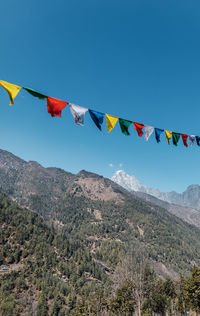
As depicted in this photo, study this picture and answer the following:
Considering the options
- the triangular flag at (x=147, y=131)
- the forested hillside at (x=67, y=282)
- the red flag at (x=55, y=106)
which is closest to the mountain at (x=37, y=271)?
the forested hillside at (x=67, y=282)

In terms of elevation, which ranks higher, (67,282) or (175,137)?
(175,137)

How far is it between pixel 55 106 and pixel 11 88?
6.31 ft

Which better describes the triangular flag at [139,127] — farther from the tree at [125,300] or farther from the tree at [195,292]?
the tree at [125,300]

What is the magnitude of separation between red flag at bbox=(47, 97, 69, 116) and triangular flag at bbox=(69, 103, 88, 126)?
1.41 ft

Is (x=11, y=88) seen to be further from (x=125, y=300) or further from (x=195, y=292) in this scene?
(x=125, y=300)

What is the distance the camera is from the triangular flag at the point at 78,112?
8.91 m

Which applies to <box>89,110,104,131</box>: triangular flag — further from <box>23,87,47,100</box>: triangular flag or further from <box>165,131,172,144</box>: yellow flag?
<box>165,131,172,144</box>: yellow flag

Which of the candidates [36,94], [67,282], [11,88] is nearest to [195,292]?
[36,94]

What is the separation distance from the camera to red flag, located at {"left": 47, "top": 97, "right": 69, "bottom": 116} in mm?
8328

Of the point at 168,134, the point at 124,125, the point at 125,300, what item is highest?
the point at 168,134

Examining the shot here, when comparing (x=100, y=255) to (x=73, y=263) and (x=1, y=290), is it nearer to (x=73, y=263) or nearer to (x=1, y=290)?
(x=73, y=263)

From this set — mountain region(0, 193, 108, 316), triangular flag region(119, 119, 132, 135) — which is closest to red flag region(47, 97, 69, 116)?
triangular flag region(119, 119, 132, 135)

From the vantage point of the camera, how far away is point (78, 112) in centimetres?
895

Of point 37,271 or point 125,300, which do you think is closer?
point 125,300
